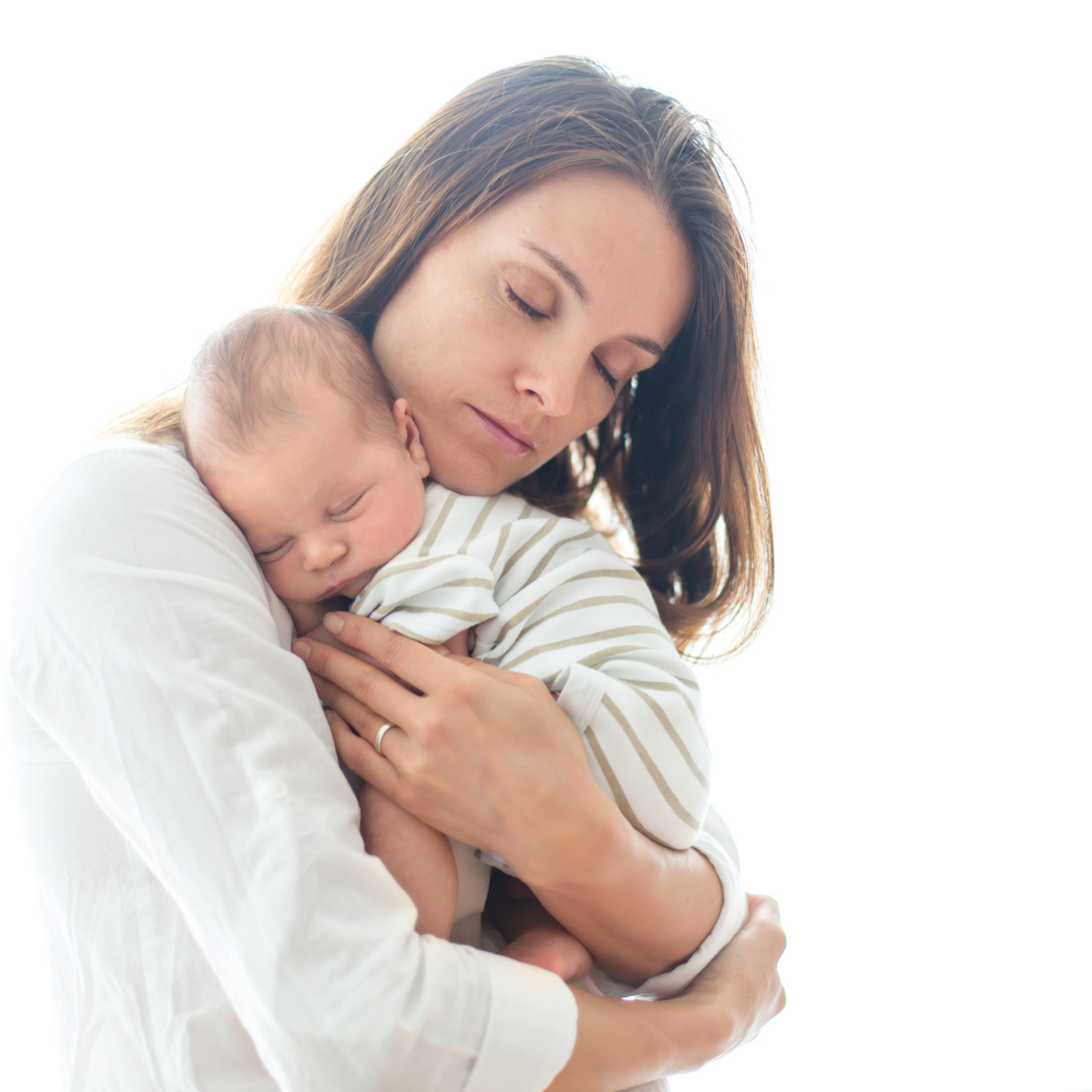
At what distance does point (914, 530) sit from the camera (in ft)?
10.1

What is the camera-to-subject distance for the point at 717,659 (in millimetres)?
1947

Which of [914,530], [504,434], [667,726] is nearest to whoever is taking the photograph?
[667,726]

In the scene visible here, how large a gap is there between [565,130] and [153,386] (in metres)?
1.37

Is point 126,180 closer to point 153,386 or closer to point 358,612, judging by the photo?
point 153,386

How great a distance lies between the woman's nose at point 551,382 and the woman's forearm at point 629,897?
1.88ft

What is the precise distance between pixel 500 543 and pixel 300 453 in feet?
0.94

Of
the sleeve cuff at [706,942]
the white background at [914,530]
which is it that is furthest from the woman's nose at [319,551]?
the white background at [914,530]

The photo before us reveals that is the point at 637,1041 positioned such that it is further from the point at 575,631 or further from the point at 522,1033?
Answer: the point at 575,631

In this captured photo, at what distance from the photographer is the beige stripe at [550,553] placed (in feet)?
3.90

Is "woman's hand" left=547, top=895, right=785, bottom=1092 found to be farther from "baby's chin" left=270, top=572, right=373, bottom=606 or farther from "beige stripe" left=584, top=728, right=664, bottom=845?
"baby's chin" left=270, top=572, right=373, bottom=606

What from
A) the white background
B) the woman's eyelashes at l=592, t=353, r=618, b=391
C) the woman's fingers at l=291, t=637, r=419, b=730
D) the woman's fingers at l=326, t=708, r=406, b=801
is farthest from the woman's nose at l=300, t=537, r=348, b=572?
the white background

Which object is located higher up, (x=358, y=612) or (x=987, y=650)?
(x=358, y=612)

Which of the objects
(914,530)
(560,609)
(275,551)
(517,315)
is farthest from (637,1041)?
(914,530)

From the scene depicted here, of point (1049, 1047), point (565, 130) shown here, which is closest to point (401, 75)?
point (565, 130)
